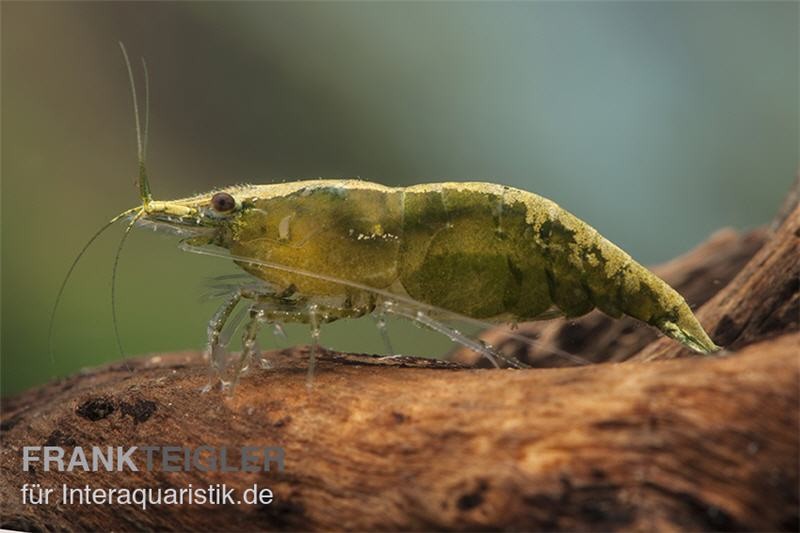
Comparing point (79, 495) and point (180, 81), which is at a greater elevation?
point (180, 81)

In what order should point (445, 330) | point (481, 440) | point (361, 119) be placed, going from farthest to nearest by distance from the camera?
point (361, 119) → point (445, 330) → point (481, 440)

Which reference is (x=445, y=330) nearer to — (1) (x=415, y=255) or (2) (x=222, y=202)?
(1) (x=415, y=255)

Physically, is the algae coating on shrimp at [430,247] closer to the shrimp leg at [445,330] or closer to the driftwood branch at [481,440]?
the shrimp leg at [445,330]

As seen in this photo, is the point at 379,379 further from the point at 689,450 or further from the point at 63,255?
the point at 63,255

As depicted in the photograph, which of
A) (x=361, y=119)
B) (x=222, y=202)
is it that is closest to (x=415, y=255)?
(x=222, y=202)

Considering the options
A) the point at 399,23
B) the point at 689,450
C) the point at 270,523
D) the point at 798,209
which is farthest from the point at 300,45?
the point at 689,450

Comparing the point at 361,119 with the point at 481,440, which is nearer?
the point at 481,440

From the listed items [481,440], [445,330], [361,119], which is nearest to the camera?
[481,440]
